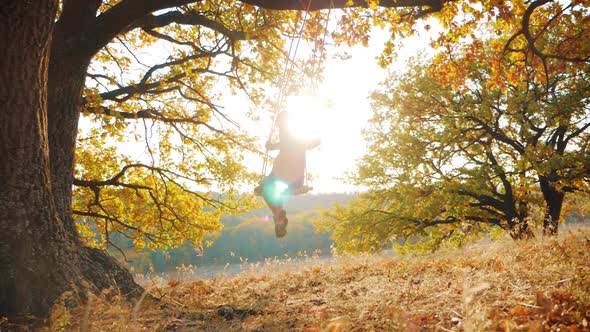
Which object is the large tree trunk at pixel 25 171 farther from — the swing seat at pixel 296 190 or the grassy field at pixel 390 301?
the swing seat at pixel 296 190

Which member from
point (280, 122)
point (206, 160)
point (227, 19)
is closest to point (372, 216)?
point (206, 160)

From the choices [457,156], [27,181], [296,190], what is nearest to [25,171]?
[27,181]

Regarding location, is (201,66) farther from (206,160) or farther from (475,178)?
(475,178)

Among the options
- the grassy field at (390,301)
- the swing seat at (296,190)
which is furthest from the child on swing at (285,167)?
the grassy field at (390,301)

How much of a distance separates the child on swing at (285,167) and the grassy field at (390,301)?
131 cm

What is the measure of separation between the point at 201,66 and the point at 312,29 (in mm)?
4287

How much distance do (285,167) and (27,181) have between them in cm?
301

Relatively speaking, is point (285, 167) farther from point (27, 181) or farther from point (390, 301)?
point (27, 181)

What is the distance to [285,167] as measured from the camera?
5.47 metres

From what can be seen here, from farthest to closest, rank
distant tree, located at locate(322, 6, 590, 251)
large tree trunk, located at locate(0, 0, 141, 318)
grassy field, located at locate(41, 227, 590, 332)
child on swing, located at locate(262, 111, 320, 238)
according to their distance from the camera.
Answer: distant tree, located at locate(322, 6, 590, 251)
child on swing, located at locate(262, 111, 320, 238)
large tree trunk, located at locate(0, 0, 141, 318)
grassy field, located at locate(41, 227, 590, 332)

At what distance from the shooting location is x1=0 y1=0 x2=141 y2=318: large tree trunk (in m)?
4.05

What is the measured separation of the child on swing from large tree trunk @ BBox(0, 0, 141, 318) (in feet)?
8.20

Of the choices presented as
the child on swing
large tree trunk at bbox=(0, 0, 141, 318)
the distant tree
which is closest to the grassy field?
large tree trunk at bbox=(0, 0, 141, 318)

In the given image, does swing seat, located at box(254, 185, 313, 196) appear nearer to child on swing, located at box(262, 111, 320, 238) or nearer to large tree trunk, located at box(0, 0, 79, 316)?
child on swing, located at box(262, 111, 320, 238)
